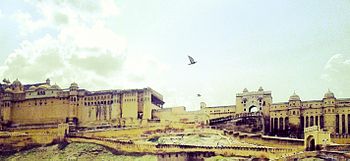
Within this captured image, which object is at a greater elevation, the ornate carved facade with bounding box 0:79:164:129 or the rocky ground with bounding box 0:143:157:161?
the ornate carved facade with bounding box 0:79:164:129

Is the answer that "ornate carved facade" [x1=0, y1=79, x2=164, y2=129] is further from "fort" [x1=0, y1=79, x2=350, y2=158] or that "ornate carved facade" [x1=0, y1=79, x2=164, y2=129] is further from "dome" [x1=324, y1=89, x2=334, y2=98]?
"dome" [x1=324, y1=89, x2=334, y2=98]

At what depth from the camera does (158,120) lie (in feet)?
96.3

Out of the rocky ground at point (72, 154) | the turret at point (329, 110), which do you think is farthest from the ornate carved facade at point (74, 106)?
the turret at point (329, 110)

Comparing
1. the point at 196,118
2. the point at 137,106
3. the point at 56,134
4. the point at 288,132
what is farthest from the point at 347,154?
the point at 56,134

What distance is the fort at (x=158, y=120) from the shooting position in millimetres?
24422

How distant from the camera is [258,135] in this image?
2531 centimetres

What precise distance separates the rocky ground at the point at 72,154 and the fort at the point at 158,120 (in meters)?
0.47

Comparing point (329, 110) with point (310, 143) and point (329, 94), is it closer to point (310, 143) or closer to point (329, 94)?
point (329, 94)

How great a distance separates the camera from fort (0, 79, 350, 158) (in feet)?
80.1

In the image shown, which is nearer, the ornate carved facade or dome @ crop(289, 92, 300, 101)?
dome @ crop(289, 92, 300, 101)

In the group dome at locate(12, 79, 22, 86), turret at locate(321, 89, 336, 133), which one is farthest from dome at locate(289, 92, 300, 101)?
dome at locate(12, 79, 22, 86)

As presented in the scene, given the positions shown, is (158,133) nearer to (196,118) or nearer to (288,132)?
(196,118)

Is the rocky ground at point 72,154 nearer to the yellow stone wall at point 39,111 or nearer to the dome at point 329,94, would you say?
the yellow stone wall at point 39,111

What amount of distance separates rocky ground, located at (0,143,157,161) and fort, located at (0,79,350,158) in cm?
47
